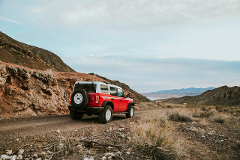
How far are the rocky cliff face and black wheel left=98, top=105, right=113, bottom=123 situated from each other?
4.76 metres

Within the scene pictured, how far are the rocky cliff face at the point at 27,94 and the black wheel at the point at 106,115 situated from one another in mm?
4757

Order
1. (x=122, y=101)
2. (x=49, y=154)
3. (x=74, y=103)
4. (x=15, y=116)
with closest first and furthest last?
(x=49, y=154), (x=74, y=103), (x=15, y=116), (x=122, y=101)

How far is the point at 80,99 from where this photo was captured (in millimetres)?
7246

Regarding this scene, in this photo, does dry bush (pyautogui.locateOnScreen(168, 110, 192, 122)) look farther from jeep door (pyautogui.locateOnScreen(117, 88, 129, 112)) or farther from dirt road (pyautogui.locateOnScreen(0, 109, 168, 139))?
dirt road (pyautogui.locateOnScreen(0, 109, 168, 139))

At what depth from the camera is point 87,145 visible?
13.7 feet

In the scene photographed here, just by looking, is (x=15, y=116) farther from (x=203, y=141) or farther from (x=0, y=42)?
(x=0, y=42)

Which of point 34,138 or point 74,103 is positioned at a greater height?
point 74,103

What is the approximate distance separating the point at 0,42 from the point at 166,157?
49.2m

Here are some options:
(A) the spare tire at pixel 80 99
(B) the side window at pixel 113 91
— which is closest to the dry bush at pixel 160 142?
(A) the spare tire at pixel 80 99

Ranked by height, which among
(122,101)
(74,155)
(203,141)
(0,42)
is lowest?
(203,141)

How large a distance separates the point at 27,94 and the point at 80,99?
4.54 meters

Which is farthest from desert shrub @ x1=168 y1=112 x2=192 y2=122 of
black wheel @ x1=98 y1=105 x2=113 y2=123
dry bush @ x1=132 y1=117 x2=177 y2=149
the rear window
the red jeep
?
dry bush @ x1=132 y1=117 x2=177 y2=149

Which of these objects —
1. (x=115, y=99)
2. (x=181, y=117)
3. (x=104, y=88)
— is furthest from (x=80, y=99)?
(x=181, y=117)

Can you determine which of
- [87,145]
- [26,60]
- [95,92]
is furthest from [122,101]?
[26,60]
